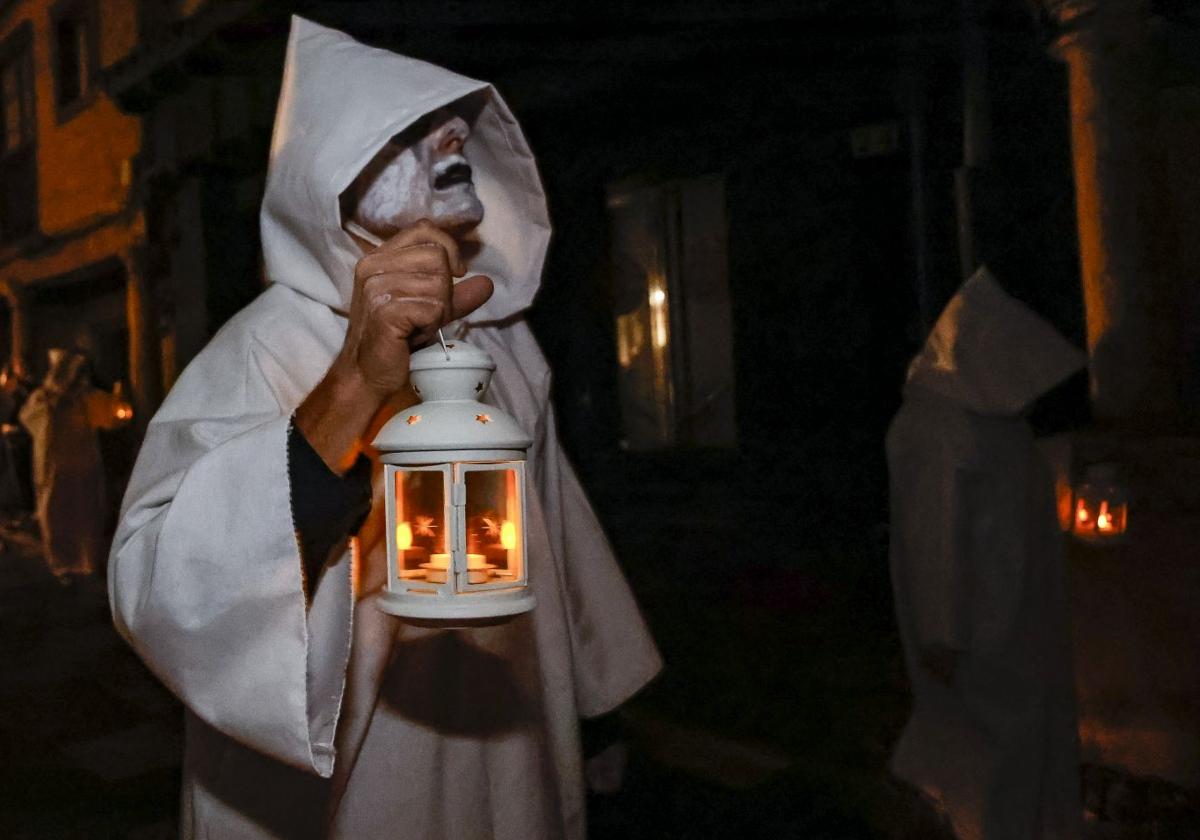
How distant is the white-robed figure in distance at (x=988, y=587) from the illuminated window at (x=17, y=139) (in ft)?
12.9

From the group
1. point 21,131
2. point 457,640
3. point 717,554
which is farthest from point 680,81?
point 457,640

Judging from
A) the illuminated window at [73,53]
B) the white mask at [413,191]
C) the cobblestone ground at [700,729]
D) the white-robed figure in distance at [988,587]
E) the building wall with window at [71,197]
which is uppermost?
the illuminated window at [73,53]

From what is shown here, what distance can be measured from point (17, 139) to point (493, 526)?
445 centimetres

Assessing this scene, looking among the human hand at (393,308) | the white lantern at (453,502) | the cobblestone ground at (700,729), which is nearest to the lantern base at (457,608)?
the white lantern at (453,502)

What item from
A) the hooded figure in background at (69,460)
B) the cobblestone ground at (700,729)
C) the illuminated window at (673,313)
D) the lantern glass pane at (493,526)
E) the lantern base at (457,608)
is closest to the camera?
the lantern base at (457,608)

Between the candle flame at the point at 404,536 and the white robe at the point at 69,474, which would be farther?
the white robe at the point at 69,474

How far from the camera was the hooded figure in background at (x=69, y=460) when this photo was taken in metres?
4.51

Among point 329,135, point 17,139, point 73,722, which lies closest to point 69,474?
point 73,722

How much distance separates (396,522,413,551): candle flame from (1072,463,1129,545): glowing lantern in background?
278 cm

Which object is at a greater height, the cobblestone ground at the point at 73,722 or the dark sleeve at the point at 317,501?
the dark sleeve at the point at 317,501

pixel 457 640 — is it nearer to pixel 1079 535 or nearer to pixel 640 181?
pixel 1079 535

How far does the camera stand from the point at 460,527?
3.57ft

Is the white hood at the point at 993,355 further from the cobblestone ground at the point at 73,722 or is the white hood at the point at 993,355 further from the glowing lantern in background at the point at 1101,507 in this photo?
the cobblestone ground at the point at 73,722

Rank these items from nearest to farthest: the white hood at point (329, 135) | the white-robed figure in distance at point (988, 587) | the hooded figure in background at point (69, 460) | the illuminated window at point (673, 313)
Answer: the white hood at point (329, 135), the white-robed figure in distance at point (988, 587), the hooded figure in background at point (69, 460), the illuminated window at point (673, 313)
